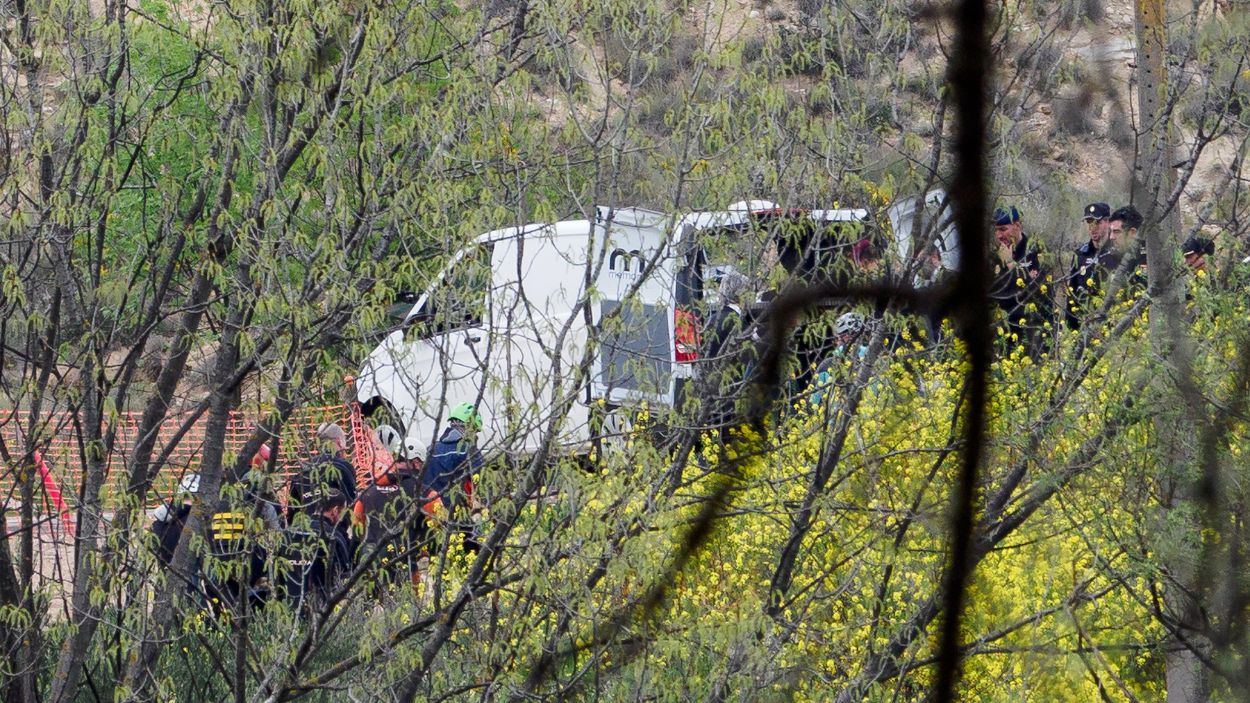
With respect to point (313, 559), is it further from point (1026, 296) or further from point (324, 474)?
point (1026, 296)

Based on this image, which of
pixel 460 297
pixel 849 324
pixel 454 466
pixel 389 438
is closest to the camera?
pixel 460 297

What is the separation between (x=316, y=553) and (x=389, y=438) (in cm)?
44

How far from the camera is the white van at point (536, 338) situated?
4.35 m

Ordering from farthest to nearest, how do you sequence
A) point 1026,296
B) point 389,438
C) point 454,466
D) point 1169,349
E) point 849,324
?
point 1026,296, point 849,324, point 389,438, point 454,466, point 1169,349

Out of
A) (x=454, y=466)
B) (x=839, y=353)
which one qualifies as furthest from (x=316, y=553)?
(x=839, y=353)

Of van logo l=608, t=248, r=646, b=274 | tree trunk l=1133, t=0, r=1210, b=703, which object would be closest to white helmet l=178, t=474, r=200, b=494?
van logo l=608, t=248, r=646, b=274

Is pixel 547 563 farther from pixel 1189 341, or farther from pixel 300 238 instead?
pixel 1189 341

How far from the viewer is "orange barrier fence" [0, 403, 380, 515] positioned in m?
4.66

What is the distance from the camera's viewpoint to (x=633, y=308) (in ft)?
14.5

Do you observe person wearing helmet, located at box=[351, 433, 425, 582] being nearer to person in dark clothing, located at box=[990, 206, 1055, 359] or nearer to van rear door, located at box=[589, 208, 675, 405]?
van rear door, located at box=[589, 208, 675, 405]

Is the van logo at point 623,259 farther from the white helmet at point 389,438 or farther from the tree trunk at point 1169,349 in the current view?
the tree trunk at point 1169,349

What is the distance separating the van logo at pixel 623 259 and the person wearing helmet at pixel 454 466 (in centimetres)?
61

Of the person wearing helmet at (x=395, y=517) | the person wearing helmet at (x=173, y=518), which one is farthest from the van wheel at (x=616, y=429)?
the person wearing helmet at (x=173, y=518)

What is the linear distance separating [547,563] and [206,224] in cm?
175
